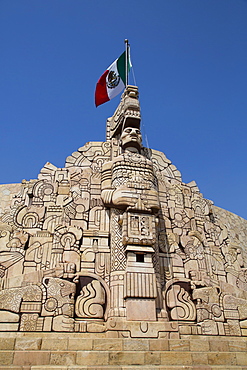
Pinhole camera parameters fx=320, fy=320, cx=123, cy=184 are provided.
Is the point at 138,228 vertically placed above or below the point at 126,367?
above

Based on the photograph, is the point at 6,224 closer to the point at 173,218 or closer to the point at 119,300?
the point at 119,300

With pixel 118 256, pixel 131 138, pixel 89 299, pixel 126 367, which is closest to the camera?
pixel 126 367

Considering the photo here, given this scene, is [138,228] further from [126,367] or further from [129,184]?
[126,367]

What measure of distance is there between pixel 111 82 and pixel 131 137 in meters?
2.98

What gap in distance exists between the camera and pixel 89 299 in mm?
7918

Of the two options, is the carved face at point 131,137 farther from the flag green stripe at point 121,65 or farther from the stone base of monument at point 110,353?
the stone base of monument at point 110,353

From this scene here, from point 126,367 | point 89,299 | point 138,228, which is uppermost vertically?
point 138,228

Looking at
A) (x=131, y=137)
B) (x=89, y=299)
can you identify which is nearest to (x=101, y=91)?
(x=131, y=137)

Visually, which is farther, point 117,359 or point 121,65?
point 121,65

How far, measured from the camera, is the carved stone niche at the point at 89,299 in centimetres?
775

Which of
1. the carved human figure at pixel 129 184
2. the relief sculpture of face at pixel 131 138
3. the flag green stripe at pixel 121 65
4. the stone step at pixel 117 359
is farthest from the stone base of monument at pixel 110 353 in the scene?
the flag green stripe at pixel 121 65

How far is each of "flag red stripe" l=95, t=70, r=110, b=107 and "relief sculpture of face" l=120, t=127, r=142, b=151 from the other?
2141 millimetres

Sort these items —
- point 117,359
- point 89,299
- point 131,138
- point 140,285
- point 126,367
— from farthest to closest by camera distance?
point 131,138 < point 89,299 < point 140,285 < point 117,359 < point 126,367

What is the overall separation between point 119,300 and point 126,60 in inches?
340
